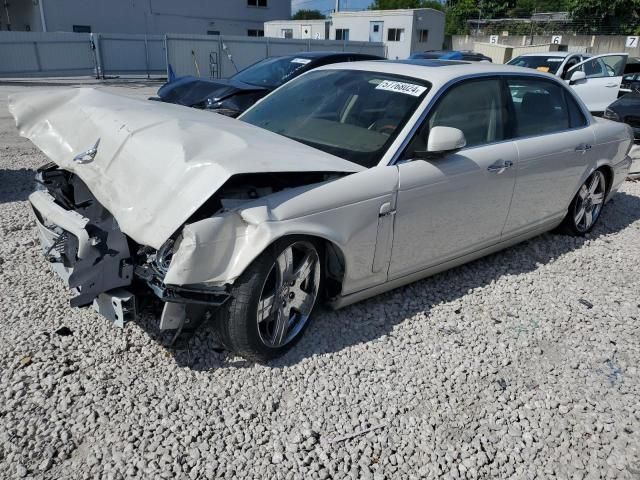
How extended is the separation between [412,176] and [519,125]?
4.58 ft

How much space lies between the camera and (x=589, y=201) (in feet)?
16.9

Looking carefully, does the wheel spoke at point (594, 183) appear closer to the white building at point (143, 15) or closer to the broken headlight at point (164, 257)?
the broken headlight at point (164, 257)

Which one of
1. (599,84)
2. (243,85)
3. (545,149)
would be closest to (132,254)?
(545,149)

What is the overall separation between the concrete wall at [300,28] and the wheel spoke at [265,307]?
29379 mm

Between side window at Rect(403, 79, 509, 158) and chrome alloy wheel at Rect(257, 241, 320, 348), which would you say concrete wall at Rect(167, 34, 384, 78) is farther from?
chrome alloy wheel at Rect(257, 241, 320, 348)

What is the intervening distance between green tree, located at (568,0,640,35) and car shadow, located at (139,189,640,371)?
127 feet

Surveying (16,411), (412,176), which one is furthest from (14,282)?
(412,176)

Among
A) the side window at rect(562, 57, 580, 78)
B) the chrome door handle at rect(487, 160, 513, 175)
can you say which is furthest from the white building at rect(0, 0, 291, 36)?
the chrome door handle at rect(487, 160, 513, 175)

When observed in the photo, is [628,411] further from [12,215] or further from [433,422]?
[12,215]

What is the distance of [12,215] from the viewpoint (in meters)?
4.96

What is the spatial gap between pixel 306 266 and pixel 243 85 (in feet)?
19.6

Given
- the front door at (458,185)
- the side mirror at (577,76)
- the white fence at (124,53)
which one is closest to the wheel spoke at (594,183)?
the front door at (458,185)

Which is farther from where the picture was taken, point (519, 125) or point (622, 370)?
point (519, 125)

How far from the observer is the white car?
11242mm
